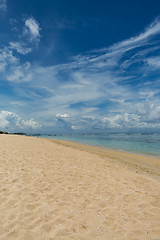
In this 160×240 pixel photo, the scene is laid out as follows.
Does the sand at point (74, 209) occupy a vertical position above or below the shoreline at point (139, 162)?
above

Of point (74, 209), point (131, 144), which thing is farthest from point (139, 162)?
point (131, 144)

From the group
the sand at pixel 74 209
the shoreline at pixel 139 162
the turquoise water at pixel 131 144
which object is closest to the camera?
the sand at pixel 74 209

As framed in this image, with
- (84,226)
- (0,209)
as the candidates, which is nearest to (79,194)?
(84,226)

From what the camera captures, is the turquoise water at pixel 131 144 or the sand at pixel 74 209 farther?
the turquoise water at pixel 131 144

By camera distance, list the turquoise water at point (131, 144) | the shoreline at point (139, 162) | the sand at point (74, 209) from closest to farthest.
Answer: the sand at point (74, 209)
the shoreline at point (139, 162)
the turquoise water at point (131, 144)

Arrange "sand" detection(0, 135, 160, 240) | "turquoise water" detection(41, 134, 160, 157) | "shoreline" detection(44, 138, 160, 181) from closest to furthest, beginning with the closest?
"sand" detection(0, 135, 160, 240)
"shoreline" detection(44, 138, 160, 181)
"turquoise water" detection(41, 134, 160, 157)

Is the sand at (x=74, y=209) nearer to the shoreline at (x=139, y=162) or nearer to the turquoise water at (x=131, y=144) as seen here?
the shoreline at (x=139, y=162)

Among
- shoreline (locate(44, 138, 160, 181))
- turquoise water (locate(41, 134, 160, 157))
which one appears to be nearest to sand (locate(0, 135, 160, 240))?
shoreline (locate(44, 138, 160, 181))

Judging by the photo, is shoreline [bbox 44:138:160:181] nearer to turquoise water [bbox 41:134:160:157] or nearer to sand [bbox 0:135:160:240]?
turquoise water [bbox 41:134:160:157]

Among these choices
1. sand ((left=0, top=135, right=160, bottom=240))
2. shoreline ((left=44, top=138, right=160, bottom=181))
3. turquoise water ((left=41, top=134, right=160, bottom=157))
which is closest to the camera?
sand ((left=0, top=135, right=160, bottom=240))

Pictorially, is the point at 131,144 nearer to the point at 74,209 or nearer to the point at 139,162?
the point at 139,162

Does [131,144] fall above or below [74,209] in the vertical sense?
above

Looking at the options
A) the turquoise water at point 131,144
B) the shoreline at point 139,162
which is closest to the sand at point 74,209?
the shoreline at point 139,162

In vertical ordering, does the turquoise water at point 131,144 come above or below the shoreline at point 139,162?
above
